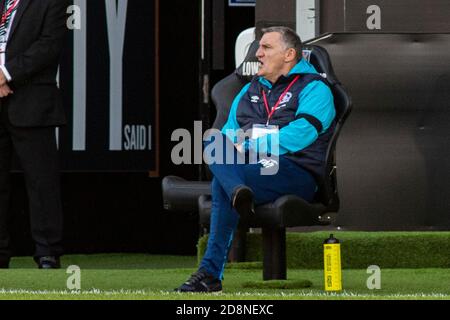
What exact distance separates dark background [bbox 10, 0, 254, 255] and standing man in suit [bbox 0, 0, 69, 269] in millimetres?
2195

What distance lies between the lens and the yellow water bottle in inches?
308

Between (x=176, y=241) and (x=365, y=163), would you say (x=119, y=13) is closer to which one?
(x=176, y=241)

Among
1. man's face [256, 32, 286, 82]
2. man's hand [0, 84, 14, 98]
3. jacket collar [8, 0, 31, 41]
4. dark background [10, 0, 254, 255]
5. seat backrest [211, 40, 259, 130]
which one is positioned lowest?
dark background [10, 0, 254, 255]

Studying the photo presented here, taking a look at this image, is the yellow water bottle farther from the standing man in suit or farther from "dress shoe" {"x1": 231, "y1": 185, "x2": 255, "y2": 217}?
the standing man in suit

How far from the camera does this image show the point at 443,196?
10078mm

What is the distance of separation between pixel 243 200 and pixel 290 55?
1.01 meters

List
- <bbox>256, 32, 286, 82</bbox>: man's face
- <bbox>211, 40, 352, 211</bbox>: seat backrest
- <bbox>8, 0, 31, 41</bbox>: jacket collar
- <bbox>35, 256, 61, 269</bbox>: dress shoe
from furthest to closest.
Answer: <bbox>8, 0, 31, 41</bbox>: jacket collar < <bbox>35, 256, 61, 269</bbox>: dress shoe < <bbox>256, 32, 286, 82</bbox>: man's face < <bbox>211, 40, 352, 211</bbox>: seat backrest

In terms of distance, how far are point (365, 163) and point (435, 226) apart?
23.3 inches

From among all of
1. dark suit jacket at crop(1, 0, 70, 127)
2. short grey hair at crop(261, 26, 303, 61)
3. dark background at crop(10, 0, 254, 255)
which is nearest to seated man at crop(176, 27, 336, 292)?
short grey hair at crop(261, 26, 303, 61)

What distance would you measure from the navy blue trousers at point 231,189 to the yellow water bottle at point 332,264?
1.16 feet

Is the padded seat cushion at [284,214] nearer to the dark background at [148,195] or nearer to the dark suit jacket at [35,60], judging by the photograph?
the dark suit jacket at [35,60]

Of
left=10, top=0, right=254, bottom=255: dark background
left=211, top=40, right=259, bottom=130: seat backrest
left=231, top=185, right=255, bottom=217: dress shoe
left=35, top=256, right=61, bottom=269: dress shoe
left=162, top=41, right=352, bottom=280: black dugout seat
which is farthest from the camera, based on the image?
left=10, top=0, right=254, bottom=255: dark background

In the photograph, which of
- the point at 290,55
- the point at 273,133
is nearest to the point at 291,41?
the point at 290,55
